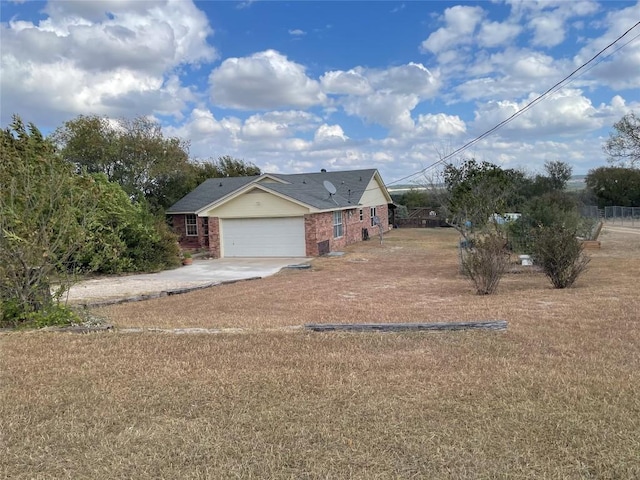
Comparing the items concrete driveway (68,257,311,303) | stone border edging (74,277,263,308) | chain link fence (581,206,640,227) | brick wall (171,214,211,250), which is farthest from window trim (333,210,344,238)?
chain link fence (581,206,640,227)

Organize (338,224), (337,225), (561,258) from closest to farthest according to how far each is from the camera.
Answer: (561,258)
(337,225)
(338,224)

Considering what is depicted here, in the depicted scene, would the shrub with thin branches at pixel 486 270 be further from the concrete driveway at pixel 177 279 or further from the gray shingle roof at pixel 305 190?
the gray shingle roof at pixel 305 190

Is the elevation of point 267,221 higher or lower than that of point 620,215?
higher

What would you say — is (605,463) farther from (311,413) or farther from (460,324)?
(460,324)

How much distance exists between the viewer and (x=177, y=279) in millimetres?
15211

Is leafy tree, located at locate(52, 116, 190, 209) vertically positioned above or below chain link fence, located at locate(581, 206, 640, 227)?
above

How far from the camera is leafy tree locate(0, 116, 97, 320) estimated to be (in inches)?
253

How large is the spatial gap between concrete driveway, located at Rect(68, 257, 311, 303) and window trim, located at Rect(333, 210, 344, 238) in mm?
3923

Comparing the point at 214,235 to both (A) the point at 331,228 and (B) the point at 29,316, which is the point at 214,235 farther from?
(B) the point at 29,316

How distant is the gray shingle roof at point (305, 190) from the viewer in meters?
22.1

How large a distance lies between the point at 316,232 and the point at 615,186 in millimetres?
37696

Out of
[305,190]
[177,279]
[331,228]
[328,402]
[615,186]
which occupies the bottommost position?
[177,279]

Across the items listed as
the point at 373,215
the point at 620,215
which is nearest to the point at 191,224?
the point at 373,215

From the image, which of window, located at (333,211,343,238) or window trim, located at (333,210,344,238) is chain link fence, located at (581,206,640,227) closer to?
window trim, located at (333,210,344,238)
